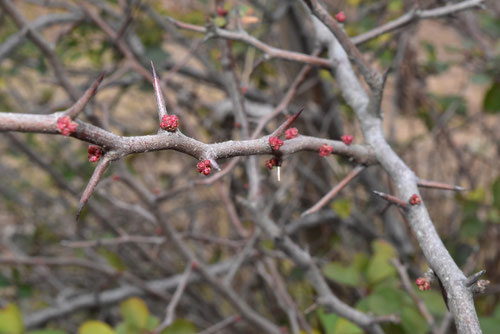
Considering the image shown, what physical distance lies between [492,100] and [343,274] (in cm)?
69

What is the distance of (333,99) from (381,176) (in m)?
0.36

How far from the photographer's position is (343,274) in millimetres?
1123

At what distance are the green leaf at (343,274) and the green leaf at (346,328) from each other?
0.22 m

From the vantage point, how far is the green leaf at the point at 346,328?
0.85m

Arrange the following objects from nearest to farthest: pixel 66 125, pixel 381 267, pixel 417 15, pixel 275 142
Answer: pixel 66 125
pixel 275 142
pixel 417 15
pixel 381 267

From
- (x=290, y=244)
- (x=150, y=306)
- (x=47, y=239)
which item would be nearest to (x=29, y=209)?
(x=47, y=239)

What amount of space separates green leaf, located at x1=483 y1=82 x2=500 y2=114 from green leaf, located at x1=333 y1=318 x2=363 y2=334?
33.2 inches

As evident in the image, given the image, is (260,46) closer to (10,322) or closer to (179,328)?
(179,328)

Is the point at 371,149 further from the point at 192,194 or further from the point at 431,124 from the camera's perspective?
the point at 192,194

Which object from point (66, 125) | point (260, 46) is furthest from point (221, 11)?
point (66, 125)

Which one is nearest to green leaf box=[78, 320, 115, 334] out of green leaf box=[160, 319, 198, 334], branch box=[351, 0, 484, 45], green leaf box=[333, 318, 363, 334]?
green leaf box=[160, 319, 198, 334]

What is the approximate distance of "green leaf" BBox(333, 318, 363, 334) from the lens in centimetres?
85

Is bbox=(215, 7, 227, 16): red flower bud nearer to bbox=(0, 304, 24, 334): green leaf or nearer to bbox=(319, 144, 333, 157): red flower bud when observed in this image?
bbox=(319, 144, 333, 157): red flower bud

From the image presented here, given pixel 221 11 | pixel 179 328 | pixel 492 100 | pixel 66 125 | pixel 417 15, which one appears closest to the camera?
pixel 66 125
